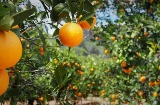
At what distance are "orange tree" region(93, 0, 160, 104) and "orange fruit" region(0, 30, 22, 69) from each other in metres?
3.11

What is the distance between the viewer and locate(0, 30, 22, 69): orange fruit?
59 centimetres

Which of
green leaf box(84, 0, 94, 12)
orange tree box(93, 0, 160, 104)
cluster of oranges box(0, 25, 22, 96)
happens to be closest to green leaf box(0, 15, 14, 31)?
cluster of oranges box(0, 25, 22, 96)

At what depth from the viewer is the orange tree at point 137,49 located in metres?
3.91

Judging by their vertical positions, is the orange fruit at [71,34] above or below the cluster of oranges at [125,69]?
above

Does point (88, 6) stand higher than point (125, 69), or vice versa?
point (88, 6)

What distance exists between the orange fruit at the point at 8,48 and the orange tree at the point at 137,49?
3115 millimetres

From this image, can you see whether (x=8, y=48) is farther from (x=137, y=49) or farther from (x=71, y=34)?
(x=137, y=49)

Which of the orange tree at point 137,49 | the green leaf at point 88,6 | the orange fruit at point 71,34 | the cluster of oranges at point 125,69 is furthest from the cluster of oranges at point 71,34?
the cluster of oranges at point 125,69

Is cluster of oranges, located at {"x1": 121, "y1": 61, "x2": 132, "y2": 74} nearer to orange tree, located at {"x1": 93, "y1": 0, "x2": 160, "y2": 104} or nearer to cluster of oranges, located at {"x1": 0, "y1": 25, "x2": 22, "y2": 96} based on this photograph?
orange tree, located at {"x1": 93, "y1": 0, "x2": 160, "y2": 104}

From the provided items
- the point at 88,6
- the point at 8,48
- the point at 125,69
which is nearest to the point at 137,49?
the point at 125,69

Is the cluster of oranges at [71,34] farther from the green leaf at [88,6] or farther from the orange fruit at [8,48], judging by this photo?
the orange fruit at [8,48]

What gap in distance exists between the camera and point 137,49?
4.34 metres

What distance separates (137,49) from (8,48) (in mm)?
3917

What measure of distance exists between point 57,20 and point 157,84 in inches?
121
